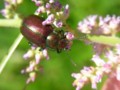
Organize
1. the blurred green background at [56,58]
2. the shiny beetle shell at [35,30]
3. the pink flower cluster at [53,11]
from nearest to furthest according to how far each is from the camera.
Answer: the pink flower cluster at [53,11], the shiny beetle shell at [35,30], the blurred green background at [56,58]

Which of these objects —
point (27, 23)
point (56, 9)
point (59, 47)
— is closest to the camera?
point (56, 9)

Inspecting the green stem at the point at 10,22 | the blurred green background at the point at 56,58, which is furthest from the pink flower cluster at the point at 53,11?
the blurred green background at the point at 56,58

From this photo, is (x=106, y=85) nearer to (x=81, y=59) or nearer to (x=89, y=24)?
(x=89, y=24)

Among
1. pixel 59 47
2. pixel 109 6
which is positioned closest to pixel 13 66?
pixel 109 6

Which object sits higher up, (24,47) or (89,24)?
(24,47)

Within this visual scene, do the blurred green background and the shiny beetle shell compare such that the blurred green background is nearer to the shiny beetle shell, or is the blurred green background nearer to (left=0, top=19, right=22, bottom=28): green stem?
the shiny beetle shell

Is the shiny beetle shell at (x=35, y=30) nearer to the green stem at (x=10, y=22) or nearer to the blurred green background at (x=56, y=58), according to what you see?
the green stem at (x=10, y=22)

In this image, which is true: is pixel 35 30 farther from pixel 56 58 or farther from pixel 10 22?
pixel 56 58
